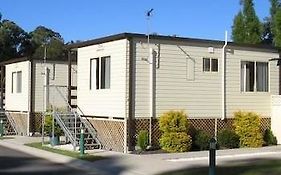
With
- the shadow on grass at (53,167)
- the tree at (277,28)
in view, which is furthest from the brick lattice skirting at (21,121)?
the tree at (277,28)

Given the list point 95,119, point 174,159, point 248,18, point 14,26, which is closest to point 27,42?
point 14,26

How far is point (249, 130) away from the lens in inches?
896

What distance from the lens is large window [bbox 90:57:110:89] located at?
2239 cm

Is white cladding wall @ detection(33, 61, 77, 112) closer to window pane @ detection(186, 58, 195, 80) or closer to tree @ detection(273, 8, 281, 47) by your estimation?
window pane @ detection(186, 58, 195, 80)

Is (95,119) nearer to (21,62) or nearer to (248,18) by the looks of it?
(21,62)

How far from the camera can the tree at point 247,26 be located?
3947 cm

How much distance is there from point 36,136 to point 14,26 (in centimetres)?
3797

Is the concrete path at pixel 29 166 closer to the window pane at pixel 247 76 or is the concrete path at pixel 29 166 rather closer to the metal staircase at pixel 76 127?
the metal staircase at pixel 76 127

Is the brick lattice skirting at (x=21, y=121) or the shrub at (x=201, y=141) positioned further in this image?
the brick lattice skirting at (x=21, y=121)

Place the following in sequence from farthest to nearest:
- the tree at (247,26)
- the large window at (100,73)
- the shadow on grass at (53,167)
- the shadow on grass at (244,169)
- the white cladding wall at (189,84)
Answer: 1. the tree at (247,26)
2. the large window at (100,73)
3. the white cladding wall at (189,84)
4. the shadow on grass at (53,167)
5. the shadow on grass at (244,169)

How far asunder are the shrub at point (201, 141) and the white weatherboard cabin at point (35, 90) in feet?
36.2

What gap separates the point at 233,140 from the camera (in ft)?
74.0

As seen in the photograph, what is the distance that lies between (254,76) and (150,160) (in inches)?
341

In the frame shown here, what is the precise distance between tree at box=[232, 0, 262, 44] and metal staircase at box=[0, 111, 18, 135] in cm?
1691
